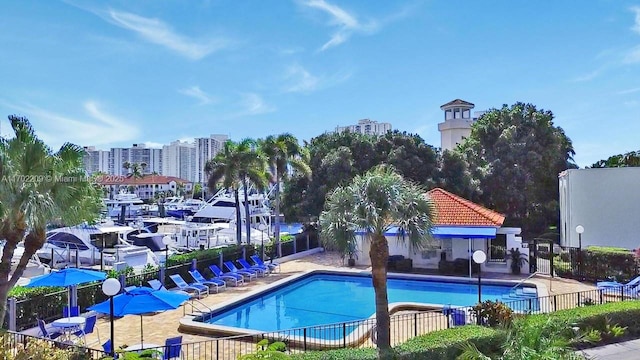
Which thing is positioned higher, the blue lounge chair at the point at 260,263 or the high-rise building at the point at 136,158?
the high-rise building at the point at 136,158

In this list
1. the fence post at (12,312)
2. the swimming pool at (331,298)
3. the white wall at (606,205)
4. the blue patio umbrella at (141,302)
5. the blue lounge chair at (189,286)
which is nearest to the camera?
the blue patio umbrella at (141,302)

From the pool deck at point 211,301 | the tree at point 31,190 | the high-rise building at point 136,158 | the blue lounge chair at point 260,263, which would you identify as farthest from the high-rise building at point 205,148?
the tree at point 31,190

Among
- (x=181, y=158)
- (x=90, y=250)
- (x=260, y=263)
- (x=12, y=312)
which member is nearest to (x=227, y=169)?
(x=260, y=263)

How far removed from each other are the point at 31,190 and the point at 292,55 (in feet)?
44.0

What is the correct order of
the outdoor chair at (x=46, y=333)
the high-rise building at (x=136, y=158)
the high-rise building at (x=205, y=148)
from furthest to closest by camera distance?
the high-rise building at (x=136, y=158) → the high-rise building at (x=205, y=148) → the outdoor chair at (x=46, y=333)

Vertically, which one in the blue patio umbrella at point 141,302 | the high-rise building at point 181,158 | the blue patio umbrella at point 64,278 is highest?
the high-rise building at point 181,158

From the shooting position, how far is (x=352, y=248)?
1018cm

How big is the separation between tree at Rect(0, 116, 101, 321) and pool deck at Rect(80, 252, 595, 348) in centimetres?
421

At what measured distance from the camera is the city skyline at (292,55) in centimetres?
1552

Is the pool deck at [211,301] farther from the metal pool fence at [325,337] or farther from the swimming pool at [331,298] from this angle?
the metal pool fence at [325,337]

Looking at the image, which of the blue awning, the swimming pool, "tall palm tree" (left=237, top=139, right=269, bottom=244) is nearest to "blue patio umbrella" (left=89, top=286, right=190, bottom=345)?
the swimming pool

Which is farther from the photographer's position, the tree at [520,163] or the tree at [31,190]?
the tree at [520,163]

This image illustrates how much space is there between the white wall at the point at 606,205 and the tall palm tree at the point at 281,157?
1582 centimetres

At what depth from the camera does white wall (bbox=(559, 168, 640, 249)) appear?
24.8 m
